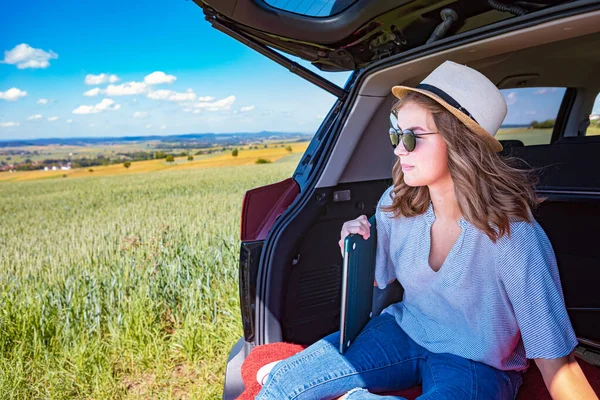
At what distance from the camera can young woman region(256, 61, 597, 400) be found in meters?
1.25

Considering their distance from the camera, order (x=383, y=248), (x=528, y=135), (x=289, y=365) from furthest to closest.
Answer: (x=528, y=135) → (x=383, y=248) → (x=289, y=365)

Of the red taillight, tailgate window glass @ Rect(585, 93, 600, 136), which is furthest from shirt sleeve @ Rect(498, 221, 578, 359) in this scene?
tailgate window glass @ Rect(585, 93, 600, 136)

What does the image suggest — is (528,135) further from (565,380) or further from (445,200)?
(565,380)

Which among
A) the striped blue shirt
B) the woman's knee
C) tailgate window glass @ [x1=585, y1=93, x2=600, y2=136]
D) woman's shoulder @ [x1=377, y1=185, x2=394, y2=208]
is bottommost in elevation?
the woman's knee

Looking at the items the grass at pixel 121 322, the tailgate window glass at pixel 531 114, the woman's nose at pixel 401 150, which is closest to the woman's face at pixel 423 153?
the woman's nose at pixel 401 150

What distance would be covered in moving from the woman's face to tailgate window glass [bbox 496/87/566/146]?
1339 millimetres

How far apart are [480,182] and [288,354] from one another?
112 cm

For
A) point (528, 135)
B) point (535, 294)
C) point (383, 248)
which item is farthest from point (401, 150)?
point (528, 135)

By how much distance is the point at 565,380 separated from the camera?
1.19 meters

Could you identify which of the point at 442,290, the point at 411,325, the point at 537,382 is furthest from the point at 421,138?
the point at 537,382

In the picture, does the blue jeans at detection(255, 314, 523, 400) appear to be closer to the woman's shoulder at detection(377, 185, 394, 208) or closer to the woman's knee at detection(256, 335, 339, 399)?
the woman's knee at detection(256, 335, 339, 399)

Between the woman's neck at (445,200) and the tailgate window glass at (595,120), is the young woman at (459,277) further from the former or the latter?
the tailgate window glass at (595,120)

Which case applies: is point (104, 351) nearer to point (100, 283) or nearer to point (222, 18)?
point (100, 283)

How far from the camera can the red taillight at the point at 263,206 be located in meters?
2.14
